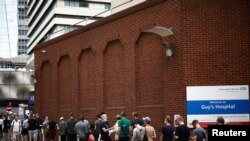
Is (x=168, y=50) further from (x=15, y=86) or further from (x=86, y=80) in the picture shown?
(x=15, y=86)

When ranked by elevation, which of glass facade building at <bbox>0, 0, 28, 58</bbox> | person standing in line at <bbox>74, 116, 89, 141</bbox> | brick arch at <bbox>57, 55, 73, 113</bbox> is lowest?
person standing in line at <bbox>74, 116, 89, 141</bbox>

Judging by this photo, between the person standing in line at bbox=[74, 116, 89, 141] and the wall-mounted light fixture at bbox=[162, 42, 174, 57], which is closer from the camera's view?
the wall-mounted light fixture at bbox=[162, 42, 174, 57]

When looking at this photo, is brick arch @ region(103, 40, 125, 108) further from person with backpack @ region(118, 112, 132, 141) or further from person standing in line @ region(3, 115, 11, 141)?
person standing in line @ region(3, 115, 11, 141)

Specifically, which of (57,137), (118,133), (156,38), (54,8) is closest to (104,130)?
(118,133)

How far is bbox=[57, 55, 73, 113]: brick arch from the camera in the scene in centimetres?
3177

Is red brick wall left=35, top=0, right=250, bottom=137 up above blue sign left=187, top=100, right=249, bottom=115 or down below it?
above

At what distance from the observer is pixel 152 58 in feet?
73.0

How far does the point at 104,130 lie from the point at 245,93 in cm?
603

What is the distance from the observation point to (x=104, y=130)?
20.6m

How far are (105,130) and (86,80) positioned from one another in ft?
29.8

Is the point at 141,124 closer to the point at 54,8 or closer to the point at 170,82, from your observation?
the point at 170,82

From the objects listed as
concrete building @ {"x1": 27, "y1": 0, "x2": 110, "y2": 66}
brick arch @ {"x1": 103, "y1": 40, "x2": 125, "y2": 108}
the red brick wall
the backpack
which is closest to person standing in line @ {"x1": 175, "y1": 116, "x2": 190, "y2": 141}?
the red brick wall

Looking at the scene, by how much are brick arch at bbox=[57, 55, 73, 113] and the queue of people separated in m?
1.69

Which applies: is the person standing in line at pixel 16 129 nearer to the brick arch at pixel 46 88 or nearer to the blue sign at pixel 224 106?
the brick arch at pixel 46 88
